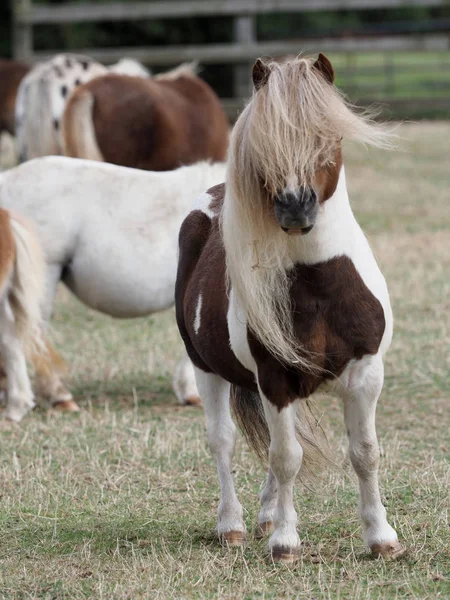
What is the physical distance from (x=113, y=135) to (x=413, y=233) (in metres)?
3.04

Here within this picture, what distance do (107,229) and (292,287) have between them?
2.56m

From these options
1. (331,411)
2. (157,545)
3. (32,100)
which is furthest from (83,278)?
(32,100)

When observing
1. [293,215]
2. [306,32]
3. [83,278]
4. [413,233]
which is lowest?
[306,32]

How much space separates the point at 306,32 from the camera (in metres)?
24.8

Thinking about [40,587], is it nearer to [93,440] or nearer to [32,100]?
[93,440]

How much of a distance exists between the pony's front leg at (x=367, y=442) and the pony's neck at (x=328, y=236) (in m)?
0.34

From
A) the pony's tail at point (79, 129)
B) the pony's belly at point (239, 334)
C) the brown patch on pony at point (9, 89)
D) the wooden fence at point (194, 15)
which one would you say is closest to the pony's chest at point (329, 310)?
the pony's belly at point (239, 334)

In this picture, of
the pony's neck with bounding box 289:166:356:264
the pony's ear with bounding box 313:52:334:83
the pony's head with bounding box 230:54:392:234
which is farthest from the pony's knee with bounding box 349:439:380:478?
the pony's ear with bounding box 313:52:334:83

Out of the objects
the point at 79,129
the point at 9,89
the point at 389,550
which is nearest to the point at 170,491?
the point at 389,550

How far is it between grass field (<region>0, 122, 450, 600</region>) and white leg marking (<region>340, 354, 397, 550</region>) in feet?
0.35

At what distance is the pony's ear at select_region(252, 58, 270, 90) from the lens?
9.57ft

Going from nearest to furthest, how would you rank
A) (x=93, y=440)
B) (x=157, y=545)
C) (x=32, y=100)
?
(x=157, y=545), (x=93, y=440), (x=32, y=100)

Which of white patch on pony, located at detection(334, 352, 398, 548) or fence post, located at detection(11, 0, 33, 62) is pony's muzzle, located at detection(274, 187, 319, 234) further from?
fence post, located at detection(11, 0, 33, 62)

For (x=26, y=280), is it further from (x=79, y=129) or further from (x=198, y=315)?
(x=79, y=129)
